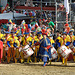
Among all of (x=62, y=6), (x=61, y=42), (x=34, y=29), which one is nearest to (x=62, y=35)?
(x=61, y=42)

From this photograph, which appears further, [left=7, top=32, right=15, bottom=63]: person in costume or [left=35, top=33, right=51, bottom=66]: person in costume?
[left=7, top=32, right=15, bottom=63]: person in costume

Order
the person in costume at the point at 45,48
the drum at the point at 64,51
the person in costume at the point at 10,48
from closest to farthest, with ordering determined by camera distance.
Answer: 1. the person in costume at the point at 45,48
2. the drum at the point at 64,51
3. the person in costume at the point at 10,48

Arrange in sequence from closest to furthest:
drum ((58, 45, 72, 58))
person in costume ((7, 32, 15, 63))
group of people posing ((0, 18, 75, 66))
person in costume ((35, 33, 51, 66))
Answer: person in costume ((35, 33, 51, 66)), drum ((58, 45, 72, 58)), group of people posing ((0, 18, 75, 66)), person in costume ((7, 32, 15, 63))

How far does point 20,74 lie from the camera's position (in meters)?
9.40

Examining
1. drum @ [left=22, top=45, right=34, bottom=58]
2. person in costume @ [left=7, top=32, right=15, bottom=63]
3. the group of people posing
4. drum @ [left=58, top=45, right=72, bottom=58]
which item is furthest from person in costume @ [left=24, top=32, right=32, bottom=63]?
drum @ [left=58, top=45, right=72, bottom=58]

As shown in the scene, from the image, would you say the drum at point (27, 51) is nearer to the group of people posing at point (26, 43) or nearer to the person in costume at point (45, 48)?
the group of people posing at point (26, 43)

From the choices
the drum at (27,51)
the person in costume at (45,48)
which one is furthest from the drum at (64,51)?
the drum at (27,51)

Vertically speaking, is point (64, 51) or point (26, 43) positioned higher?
point (26, 43)

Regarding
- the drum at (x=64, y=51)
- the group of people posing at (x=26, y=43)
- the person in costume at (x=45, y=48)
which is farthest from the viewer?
the group of people posing at (x=26, y=43)

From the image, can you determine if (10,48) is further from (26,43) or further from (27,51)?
(27,51)

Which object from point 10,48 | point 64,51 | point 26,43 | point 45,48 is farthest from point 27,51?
point 64,51

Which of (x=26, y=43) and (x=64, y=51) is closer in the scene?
(x=64, y=51)

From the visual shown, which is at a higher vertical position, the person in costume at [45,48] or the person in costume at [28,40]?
the person in costume at [28,40]

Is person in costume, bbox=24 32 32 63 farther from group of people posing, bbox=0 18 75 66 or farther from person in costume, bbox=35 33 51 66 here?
person in costume, bbox=35 33 51 66
